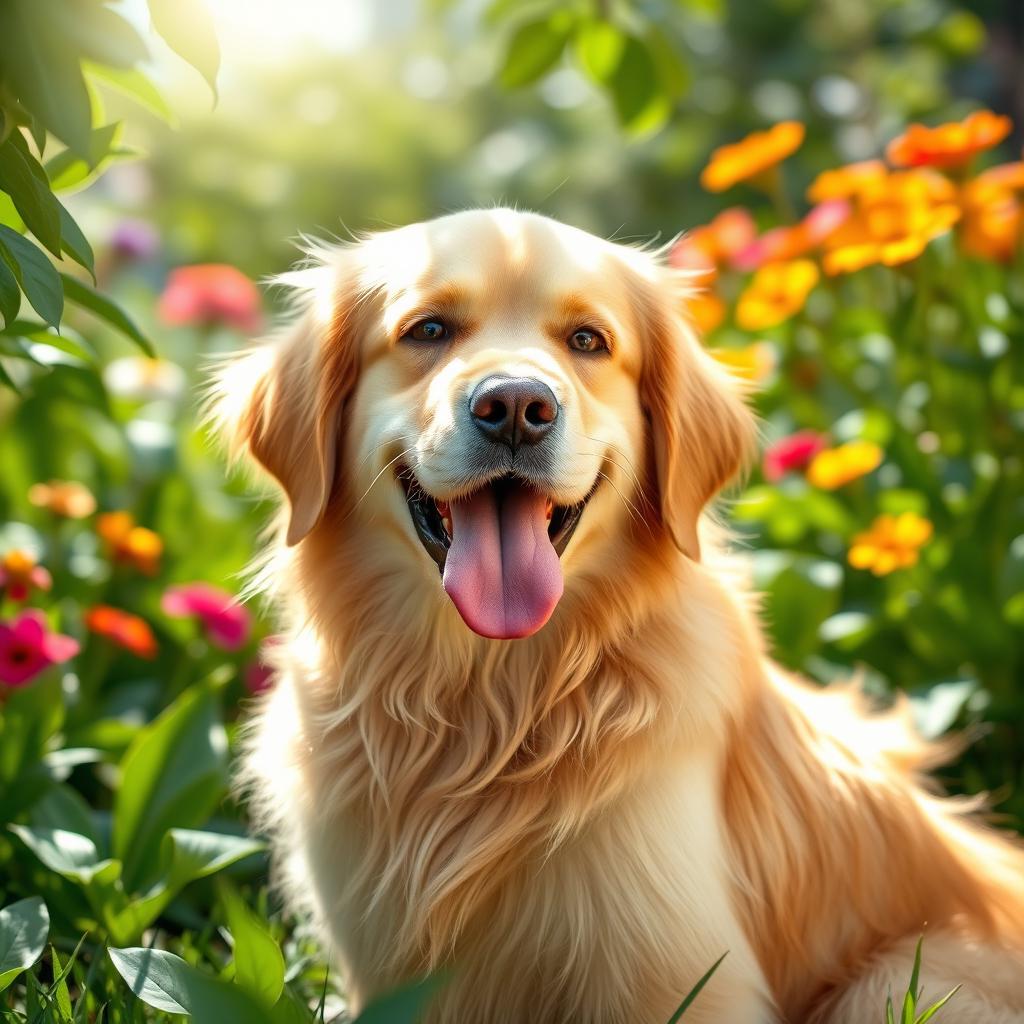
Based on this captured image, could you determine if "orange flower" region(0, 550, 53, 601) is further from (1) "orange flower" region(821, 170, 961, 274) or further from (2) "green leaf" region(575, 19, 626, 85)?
(1) "orange flower" region(821, 170, 961, 274)

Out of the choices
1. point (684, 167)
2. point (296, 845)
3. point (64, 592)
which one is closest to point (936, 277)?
point (296, 845)

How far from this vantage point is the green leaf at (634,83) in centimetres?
316

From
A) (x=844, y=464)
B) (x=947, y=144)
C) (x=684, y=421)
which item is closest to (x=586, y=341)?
(x=684, y=421)

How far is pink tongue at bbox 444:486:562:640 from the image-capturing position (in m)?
2.10

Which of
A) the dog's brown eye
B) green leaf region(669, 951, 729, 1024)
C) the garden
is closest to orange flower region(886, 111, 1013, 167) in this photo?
the garden

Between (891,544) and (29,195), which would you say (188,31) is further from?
(891,544)

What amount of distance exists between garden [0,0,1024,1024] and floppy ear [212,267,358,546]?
0.97ft

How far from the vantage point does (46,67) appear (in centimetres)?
149

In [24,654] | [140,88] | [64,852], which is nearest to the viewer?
[140,88]

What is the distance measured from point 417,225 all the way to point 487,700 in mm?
998

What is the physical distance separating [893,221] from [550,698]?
217 centimetres

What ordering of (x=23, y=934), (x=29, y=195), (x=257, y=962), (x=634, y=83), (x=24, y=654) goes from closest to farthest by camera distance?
(x=29, y=195) → (x=257, y=962) → (x=23, y=934) → (x=24, y=654) → (x=634, y=83)

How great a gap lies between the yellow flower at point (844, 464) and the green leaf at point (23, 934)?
7.86 feet

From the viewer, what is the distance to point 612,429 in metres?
2.29
